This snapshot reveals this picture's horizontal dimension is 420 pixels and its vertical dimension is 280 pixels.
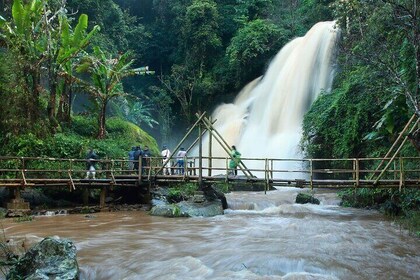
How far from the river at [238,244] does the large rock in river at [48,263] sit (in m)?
0.73

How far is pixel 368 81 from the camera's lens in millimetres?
16266

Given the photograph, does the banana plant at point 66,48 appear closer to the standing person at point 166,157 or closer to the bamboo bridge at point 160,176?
the bamboo bridge at point 160,176

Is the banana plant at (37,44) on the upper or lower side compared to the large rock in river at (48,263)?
upper

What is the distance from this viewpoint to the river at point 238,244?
24.5 feet

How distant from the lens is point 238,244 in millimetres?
9547

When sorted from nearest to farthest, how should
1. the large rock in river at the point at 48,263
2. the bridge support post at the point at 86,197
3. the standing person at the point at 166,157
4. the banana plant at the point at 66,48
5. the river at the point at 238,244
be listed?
the large rock in river at the point at 48,263 → the river at the point at 238,244 → the standing person at the point at 166,157 → the bridge support post at the point at 86,197 → the banana plant at the point at 66,48

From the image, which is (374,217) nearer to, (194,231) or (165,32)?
(194,231)

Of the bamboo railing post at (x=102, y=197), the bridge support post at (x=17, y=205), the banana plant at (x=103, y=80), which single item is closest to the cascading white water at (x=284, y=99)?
the banana plant at (x=103, y=80)

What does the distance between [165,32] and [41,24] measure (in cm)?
1980

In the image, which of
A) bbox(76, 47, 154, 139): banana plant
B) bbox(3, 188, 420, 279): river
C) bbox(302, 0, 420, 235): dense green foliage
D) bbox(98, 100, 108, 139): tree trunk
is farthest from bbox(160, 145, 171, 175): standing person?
bbox(302, 0, 420, 235): dense green foliage

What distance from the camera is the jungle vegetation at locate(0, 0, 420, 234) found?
1468 cm

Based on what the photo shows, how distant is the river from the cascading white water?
443 inches

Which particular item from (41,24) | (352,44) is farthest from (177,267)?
(41,24)

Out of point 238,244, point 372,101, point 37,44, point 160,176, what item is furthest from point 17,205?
point 372,101
